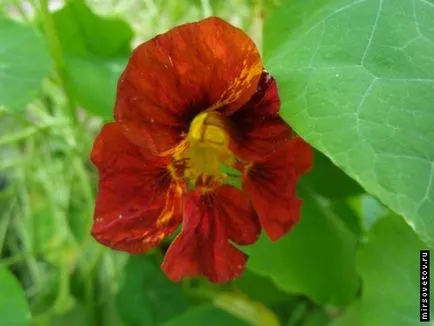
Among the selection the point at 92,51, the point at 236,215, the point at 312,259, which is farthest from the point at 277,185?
the point at 92,51

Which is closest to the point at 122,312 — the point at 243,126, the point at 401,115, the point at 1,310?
the point at 1,310

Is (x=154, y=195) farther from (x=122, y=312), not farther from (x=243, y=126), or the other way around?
(x=122, y=312)

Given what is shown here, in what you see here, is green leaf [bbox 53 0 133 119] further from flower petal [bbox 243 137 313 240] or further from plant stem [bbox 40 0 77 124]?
flower petal [bbox 243 137 313 240]

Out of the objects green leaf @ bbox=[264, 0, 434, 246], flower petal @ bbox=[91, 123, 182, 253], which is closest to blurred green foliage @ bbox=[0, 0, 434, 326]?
green leaf @ bbox=[264, 0, 434, 246]

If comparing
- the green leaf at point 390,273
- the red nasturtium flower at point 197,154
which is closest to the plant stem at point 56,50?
the red nasturtium flower at point 197,154

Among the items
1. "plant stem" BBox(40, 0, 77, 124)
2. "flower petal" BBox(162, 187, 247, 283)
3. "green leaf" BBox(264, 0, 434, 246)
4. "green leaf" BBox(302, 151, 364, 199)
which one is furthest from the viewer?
"green leaf" BBox(302, 151, 364, 199)

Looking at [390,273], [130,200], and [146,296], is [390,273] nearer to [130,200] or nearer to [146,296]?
[130,200]
